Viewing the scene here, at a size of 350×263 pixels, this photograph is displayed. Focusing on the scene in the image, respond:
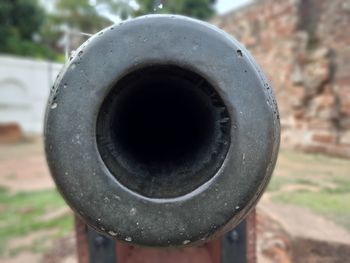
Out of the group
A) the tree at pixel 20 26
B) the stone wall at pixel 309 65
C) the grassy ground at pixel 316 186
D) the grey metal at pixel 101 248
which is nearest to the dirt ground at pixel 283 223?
the grassy ground at pixel 316 186

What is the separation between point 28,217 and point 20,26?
13408 mm

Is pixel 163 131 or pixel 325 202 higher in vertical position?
pixel 325 202

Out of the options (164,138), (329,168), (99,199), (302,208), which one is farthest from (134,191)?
(329,168)

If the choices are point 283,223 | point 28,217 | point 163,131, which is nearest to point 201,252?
point 163,131

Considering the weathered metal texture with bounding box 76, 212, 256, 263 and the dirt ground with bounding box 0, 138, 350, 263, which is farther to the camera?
the dirt ground with bounding box 0, 138, 350, 263

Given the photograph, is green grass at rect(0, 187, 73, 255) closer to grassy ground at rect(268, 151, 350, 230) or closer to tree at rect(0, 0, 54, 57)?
grassy ground at rect(268, 151, 350, 230)

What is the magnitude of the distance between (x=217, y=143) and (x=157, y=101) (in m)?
0.31

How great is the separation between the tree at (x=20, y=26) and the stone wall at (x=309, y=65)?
10.8 meters

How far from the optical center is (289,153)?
214 inches

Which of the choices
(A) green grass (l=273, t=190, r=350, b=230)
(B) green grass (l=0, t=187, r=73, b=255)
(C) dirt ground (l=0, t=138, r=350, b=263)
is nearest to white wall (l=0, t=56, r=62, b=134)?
(C) dirt ground (l=0, t=138, r=350, b=263)

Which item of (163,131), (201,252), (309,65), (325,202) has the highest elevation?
(309,65)

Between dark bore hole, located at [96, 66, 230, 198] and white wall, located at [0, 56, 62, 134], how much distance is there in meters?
11.1

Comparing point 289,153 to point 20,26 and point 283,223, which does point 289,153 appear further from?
point 20,26

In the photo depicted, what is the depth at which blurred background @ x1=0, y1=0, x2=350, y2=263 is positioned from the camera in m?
2.08
